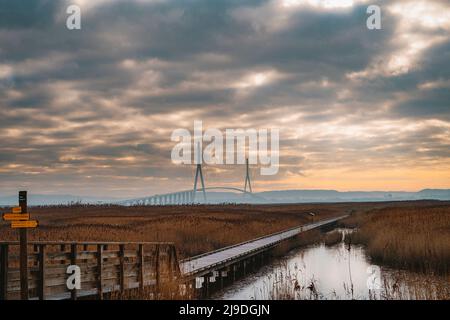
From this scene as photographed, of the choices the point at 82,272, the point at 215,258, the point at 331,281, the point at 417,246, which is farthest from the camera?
the point at 417,246

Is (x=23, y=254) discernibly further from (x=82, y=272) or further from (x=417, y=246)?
(x=417, y=246)

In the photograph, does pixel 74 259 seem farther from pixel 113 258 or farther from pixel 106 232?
pixel 106 232

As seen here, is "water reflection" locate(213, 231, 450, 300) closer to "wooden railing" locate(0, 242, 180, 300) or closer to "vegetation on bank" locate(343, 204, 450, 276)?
"vegetation on bank" locate(343, 204, 450, 276)

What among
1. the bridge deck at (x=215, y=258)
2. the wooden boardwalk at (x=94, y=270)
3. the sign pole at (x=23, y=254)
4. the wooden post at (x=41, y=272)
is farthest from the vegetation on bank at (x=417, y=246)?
the sign pole at (x=23, y=254)

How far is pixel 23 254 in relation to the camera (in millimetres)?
11172

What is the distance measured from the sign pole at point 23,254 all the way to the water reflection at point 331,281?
23.3ft

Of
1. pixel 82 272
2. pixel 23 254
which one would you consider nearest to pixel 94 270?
pixel 82 272

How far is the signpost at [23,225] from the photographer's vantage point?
1065cm

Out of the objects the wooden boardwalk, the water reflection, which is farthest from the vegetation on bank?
the wooden boardwalk

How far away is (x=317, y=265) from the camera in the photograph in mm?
26438

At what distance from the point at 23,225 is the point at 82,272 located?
3764mm
